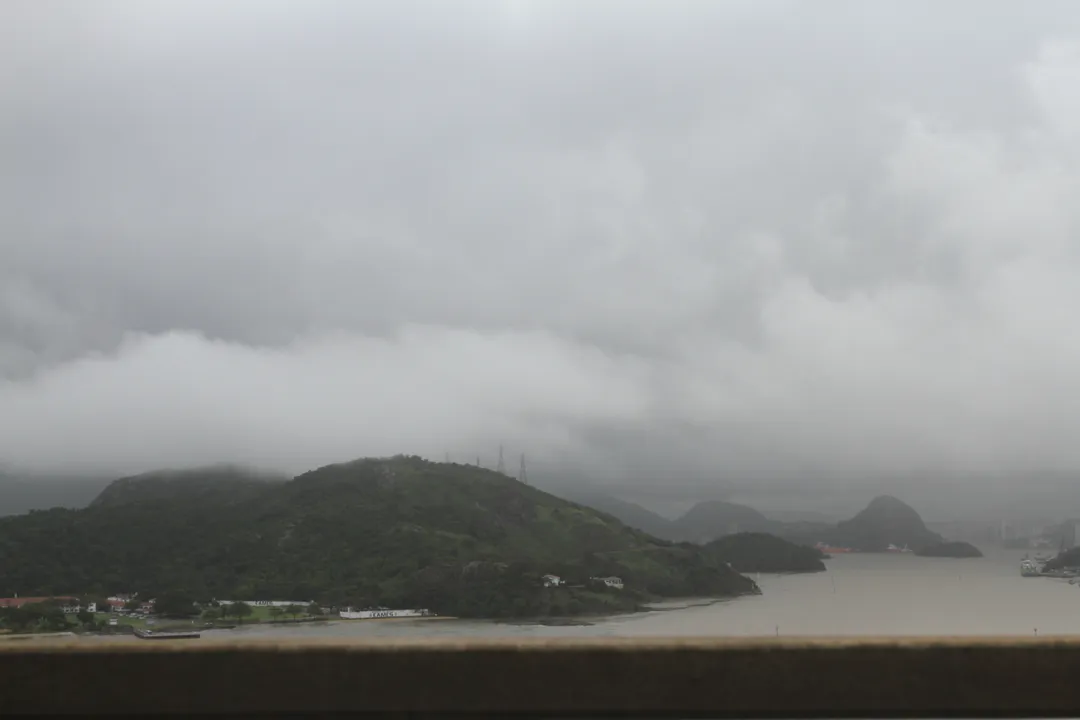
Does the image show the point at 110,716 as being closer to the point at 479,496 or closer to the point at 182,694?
the point at 182,694

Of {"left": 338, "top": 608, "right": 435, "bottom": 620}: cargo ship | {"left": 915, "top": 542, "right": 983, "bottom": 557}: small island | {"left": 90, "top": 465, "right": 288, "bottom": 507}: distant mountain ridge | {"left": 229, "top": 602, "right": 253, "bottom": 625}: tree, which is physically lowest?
{"left": 338, "top": 608, "right": 435, "bottom": 620}: cargo ship

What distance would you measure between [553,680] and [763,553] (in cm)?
1202

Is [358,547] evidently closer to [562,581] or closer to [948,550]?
[562,581]

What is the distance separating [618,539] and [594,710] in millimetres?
13126

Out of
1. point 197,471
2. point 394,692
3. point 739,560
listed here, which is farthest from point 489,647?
point 197,471

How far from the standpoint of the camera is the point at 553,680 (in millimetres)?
3121

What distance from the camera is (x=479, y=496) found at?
19.5 metres

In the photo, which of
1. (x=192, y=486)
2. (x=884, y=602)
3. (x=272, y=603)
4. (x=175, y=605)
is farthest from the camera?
(x=192, y=486)

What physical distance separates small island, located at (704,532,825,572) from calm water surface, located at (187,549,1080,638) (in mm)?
183

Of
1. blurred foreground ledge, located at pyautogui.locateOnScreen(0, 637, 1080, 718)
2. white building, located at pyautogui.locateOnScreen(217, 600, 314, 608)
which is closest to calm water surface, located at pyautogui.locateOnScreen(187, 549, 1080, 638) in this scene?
white building, located at pyautogui.locateOnScreen(217, 600, 314, 608)

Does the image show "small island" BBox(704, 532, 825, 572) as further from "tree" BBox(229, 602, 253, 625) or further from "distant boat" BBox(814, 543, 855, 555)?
"tree" BBox(229, 602, 253, 625)

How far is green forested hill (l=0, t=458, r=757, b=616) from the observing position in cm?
1245

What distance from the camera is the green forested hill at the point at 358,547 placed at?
1245 centimetres

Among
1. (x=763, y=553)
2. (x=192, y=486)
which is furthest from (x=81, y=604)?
(x=763, y=553)
